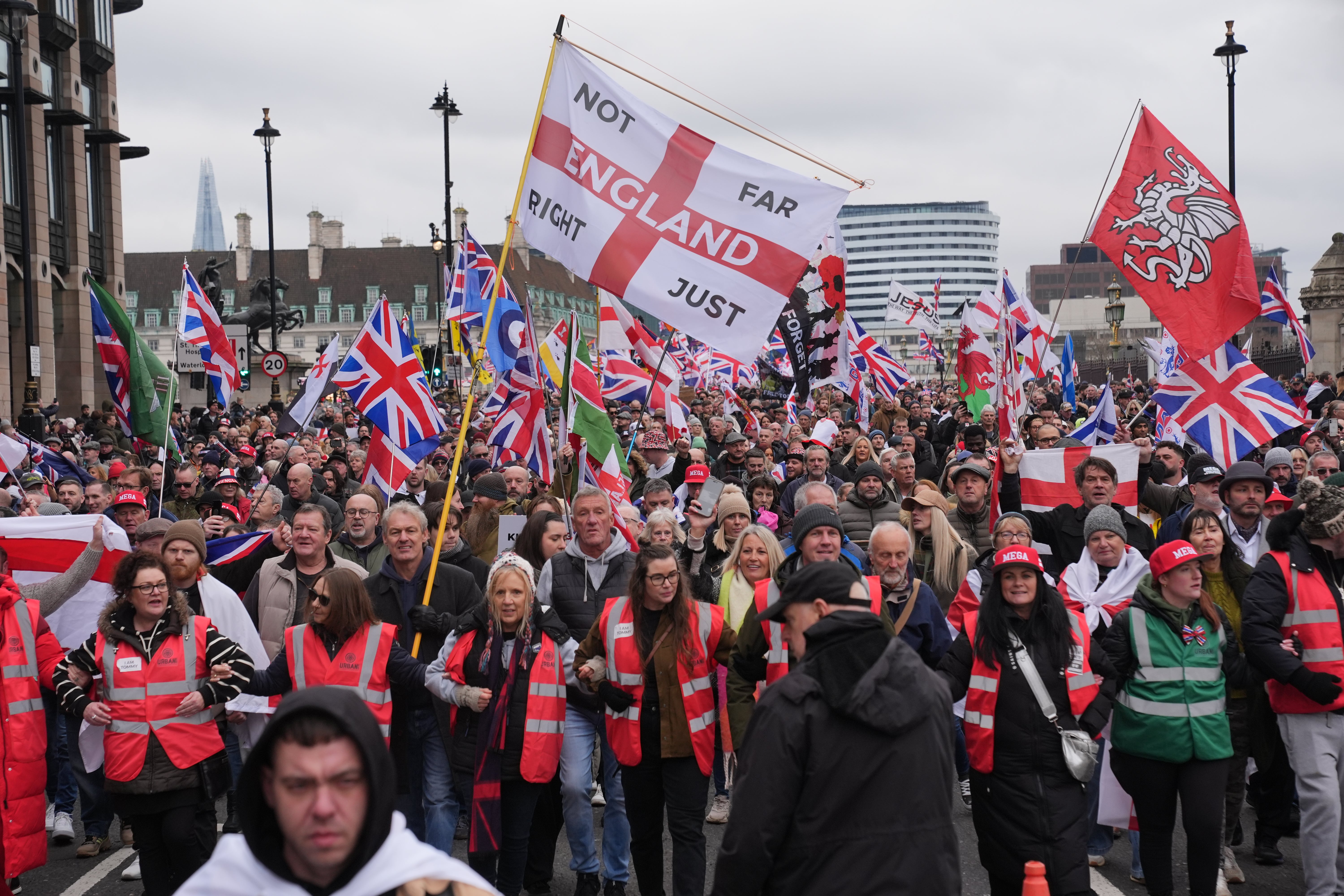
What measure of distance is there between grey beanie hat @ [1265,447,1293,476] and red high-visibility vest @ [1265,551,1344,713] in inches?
120

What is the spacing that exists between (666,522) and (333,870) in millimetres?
5433

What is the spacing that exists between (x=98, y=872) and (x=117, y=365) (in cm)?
807

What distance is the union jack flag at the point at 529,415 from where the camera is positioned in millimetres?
10188

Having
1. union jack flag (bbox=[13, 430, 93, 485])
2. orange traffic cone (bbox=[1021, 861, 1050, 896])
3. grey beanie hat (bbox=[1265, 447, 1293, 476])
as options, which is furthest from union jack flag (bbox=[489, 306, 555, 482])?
A: orange traffic cone (bbox=[1021, 861, 1050, 896])

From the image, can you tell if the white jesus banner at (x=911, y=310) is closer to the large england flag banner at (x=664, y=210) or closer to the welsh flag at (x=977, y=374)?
the welsh flag at (x=977, y=374)

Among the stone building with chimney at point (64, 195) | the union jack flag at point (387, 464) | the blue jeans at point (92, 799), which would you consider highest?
the stone building with chimney at point (64, 195)

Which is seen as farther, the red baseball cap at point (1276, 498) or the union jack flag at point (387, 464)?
the union jack flag at point (387, 464)

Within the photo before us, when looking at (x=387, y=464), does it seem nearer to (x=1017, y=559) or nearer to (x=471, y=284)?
(x=1017, y=559)

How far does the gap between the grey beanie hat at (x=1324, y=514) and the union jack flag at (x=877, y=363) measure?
48.3 feet

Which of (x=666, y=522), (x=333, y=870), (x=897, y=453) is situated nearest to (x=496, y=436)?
(x=897, y=453)

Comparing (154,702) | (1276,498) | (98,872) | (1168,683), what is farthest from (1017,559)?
(98,872)

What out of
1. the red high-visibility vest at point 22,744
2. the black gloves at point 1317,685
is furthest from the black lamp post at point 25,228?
the black gloves at point 1317,685

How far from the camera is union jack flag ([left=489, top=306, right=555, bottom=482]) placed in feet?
33.4

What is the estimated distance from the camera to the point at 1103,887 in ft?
21.2
